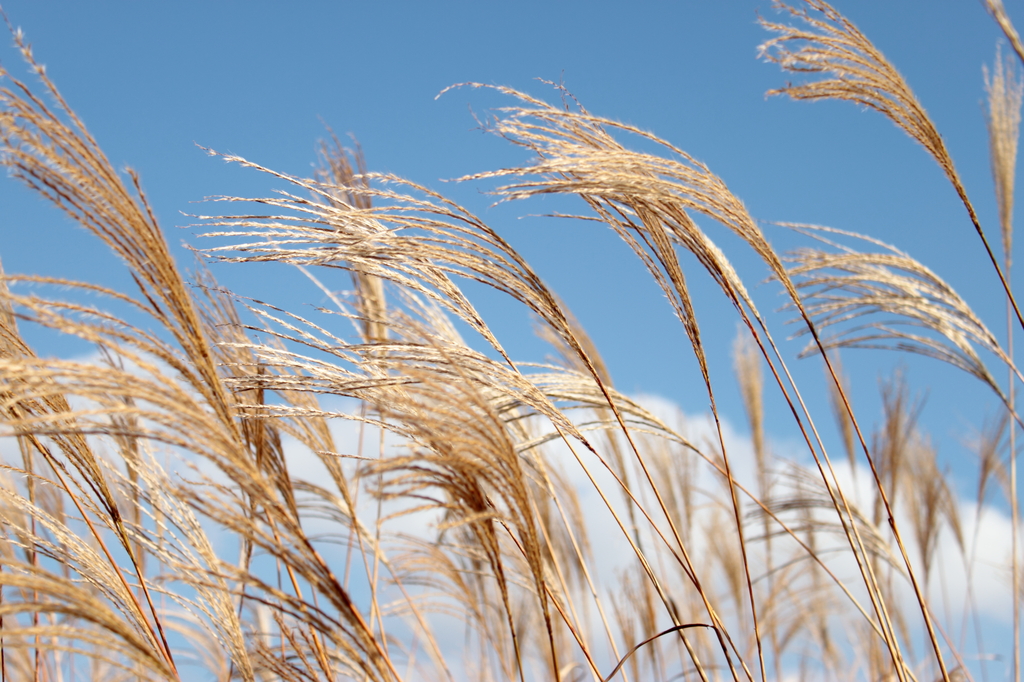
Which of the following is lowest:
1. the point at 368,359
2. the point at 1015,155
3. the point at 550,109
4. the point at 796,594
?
the point at 796,594

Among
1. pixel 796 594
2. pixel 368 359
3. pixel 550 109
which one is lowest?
pixel 796 594

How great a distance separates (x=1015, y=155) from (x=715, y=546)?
3.72 m

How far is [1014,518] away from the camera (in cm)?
265

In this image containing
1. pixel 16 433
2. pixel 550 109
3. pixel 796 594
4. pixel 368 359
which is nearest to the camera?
pixel 16 433

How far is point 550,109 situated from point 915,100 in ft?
3.22

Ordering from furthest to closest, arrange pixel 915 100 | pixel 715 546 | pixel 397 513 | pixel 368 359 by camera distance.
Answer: pixel 715 546
pixel 915 100
pixel 368 359
pixel 397 513

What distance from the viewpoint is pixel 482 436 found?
1.13 meters

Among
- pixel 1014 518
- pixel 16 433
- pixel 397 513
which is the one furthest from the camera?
pixel 1014 518

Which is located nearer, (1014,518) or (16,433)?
(16,433)

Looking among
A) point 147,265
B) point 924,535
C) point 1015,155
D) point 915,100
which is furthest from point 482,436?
point 924,535

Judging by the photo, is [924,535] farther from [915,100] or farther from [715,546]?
[915,100]

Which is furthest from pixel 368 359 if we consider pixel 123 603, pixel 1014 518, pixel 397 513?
pixel 1014 518

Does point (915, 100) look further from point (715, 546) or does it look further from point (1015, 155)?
point (715, 546)

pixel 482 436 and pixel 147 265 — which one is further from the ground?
pixel 147 265
